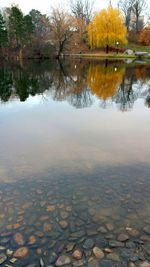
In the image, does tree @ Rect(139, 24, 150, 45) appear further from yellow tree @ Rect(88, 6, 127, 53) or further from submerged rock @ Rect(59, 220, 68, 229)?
submerged rock @ Rect(59, 220, 68, 229)

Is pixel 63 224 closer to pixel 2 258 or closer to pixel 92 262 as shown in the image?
pixel 92 262

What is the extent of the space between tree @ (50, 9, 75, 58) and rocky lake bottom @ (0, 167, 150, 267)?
177 feet

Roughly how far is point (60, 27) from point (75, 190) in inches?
2149

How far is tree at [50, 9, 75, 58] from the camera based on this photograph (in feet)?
181

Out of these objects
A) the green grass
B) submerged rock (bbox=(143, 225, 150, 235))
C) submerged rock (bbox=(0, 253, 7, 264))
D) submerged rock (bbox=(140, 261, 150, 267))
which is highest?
the green grass

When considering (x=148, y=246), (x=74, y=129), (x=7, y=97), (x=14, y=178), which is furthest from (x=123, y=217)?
(x=7, y=97)

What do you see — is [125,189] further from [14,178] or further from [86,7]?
[86,7]

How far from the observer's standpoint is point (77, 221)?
4656 mm

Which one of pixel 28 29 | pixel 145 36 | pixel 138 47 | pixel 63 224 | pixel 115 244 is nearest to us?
pixel 115 244

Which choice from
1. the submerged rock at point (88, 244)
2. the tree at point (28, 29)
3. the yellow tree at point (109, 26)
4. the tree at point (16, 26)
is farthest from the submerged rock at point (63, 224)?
the tree at point (28, 29)

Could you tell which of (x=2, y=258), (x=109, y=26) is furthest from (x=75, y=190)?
(x=109, y=26)

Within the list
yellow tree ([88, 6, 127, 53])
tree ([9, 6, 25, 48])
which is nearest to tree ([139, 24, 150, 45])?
yellow tree ([88, 6, 127, 53])

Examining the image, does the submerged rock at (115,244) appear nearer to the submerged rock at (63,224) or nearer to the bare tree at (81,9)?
the submerged rock at (63,224)

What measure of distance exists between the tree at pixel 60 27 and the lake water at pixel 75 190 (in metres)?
47.5
